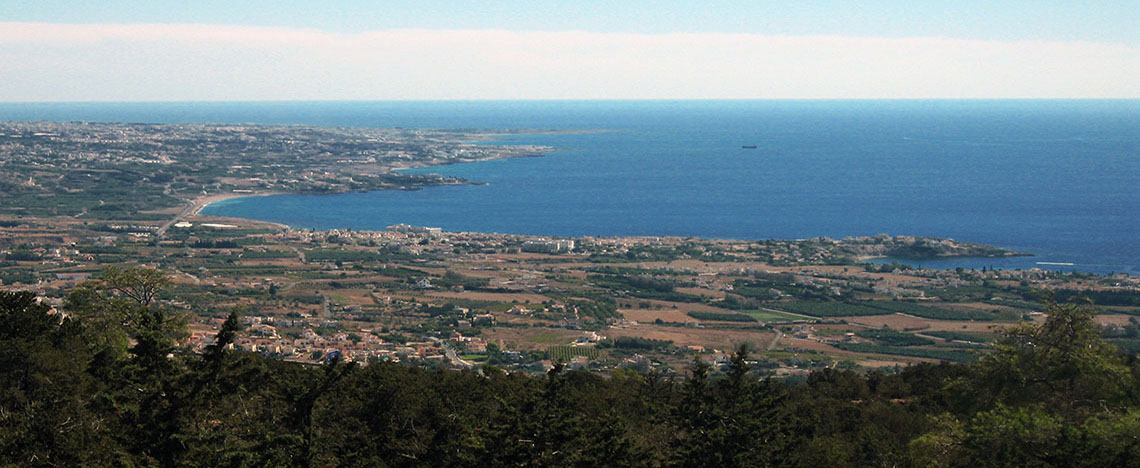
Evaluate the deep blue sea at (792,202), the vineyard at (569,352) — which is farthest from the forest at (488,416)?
the deep blue sea at (792,202)

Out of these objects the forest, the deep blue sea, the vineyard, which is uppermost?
the forest

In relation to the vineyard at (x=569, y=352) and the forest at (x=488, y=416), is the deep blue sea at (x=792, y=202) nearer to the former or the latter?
the vineyard at (x=569, y=352)

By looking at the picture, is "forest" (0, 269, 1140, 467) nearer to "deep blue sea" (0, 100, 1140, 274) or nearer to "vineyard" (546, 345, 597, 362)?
"vineyard" (546, 345, 597, 362)

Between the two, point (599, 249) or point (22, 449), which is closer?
point (22, 449)

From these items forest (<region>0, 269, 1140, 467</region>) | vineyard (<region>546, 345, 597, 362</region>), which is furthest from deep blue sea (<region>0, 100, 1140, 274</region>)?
forest (<region>0, 269, 1140, 467</region>)

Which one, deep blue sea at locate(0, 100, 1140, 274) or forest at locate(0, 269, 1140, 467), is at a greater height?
forest at locate(0, 269, 1140, 467)

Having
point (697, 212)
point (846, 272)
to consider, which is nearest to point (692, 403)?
point (846, 272)

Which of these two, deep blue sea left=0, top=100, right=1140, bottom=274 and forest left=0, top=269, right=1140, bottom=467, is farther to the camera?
deep blue sea left=0, top=100, right=1140, bottom=274

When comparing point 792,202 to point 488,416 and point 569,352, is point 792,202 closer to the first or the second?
point 569,352

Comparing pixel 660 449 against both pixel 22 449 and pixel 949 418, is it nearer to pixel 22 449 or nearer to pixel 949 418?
pixel 949 418
